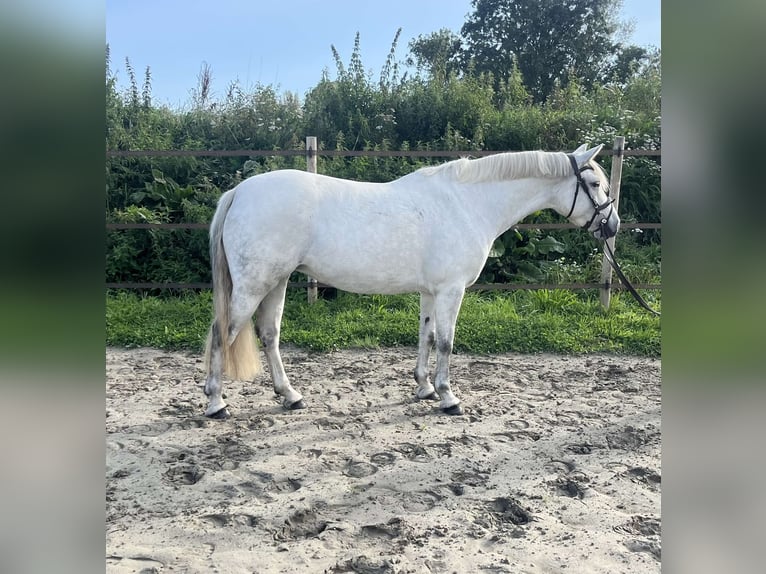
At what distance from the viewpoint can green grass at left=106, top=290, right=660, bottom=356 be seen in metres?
4.99

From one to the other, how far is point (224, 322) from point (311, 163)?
8.99ft

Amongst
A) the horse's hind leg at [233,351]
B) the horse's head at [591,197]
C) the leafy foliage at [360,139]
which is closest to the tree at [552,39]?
the leafy foliage at [360,139]

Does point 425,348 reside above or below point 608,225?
below

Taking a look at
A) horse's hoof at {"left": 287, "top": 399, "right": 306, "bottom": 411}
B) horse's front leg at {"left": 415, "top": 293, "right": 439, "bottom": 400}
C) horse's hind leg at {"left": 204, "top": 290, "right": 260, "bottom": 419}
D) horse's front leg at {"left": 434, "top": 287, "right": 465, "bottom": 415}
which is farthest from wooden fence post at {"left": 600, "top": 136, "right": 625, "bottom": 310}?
horse's hind leg at {"left": 204, "top": 290, "right": 260, "bottom": 419}

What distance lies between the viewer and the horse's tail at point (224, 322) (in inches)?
135

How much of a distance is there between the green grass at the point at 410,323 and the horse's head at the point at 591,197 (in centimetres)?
150

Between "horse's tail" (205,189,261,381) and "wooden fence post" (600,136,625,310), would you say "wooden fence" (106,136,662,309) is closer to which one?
"wooden fence post" (600,136,625,310)

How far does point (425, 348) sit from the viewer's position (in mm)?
3926

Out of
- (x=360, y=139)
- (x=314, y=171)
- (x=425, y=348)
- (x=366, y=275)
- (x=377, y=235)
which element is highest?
(x=360, y=139)

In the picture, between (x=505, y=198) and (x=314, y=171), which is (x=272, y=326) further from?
(x=314, y=171)

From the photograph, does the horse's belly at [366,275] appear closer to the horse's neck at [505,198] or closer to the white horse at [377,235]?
the white horse at [377,235]

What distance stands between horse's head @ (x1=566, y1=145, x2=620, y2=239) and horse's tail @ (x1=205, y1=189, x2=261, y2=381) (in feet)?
7.55

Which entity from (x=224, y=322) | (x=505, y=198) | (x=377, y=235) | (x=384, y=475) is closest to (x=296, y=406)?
(x=224, y=322)
